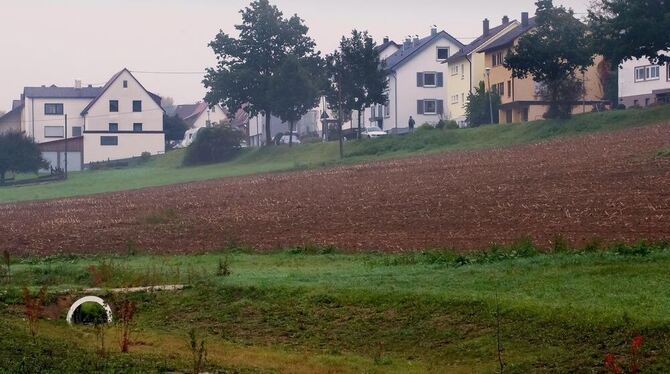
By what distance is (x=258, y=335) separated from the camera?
1867cm

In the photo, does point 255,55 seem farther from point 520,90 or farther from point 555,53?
point 555,53

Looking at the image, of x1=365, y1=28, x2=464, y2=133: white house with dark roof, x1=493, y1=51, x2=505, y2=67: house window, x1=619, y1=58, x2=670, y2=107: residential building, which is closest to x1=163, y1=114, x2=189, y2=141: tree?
x1=365, y1=28, x2=464, y2=133: white house with dark roof

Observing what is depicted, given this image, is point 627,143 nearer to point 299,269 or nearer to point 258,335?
point 299,269

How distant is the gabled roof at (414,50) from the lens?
359 ft

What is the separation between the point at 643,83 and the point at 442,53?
31.0 m

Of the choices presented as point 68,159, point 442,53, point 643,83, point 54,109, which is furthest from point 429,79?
point 54,109

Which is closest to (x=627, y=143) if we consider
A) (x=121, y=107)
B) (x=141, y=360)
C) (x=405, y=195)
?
(x=405, y=195)

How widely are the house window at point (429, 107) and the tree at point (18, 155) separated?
36.1 meters

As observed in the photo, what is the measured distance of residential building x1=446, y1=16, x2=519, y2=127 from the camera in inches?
4013

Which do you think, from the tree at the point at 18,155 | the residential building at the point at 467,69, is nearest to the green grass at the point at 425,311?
the tree at the point at 18,155

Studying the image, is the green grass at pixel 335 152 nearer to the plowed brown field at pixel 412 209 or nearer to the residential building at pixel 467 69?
the plowed brown field at pixel 412 209

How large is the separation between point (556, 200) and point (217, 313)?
17852 mm

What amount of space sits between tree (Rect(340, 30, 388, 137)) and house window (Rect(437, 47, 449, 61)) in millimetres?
24270

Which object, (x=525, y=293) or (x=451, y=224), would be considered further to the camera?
(x=451, y=224)
